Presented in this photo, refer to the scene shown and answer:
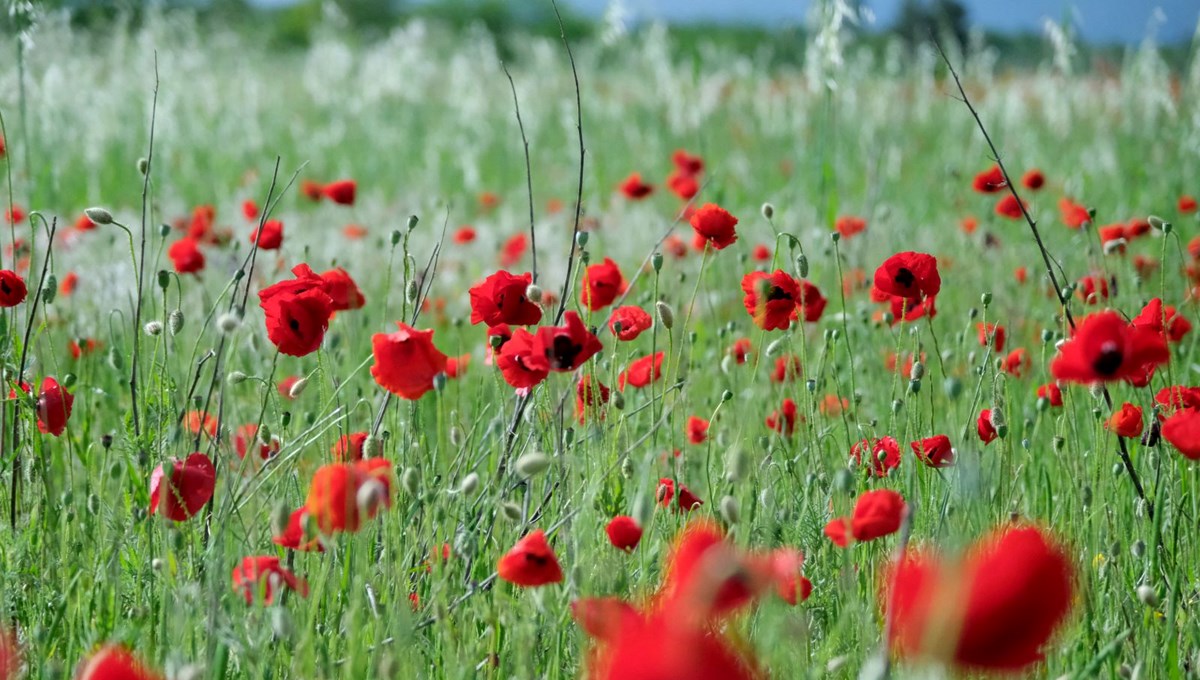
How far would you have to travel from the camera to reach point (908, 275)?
1.58 metres

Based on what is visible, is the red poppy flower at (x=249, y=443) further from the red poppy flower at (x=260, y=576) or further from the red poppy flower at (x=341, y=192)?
the red poppy flower at (x=341, y=192)

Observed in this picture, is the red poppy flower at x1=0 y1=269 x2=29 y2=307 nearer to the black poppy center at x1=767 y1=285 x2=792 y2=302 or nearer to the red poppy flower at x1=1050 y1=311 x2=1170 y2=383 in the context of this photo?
the black poppy center at x1=767 y1=285 x2=792 y2=302

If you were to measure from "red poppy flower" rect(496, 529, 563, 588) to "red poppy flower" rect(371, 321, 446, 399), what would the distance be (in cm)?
25

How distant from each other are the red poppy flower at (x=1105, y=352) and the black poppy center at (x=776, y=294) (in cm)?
49

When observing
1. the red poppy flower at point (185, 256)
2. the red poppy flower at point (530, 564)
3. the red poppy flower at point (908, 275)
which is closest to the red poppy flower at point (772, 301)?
the red poppy flower at point (908, 275)

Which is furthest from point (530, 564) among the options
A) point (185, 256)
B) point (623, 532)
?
point (185, 256)

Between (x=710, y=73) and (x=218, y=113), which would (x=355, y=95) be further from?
(x=710, y=73)

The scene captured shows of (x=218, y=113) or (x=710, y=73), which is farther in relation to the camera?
(x=710, y=73)

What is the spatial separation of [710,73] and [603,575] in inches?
374

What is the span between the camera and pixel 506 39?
20703 millimetres

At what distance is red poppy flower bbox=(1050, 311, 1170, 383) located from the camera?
1.10 metres

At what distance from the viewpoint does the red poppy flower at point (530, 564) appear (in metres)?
1.08

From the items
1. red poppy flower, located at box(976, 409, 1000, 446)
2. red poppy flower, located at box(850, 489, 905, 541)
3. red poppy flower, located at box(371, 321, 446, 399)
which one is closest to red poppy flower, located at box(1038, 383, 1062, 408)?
red poppy flower, located at box(976, 409, 1000, 446)

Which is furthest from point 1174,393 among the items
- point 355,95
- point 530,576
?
point 355,95
